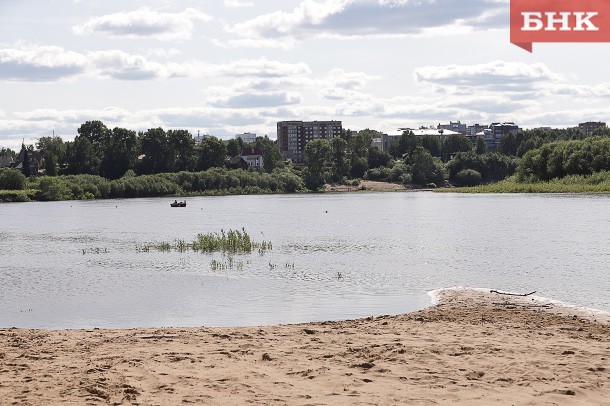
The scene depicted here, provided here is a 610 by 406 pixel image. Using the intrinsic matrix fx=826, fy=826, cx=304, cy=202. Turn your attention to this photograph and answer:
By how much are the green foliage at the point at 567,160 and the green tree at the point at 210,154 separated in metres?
78.2

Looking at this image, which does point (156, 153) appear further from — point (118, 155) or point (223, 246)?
point (223, 246)

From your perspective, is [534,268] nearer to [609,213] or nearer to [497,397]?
[497,397]

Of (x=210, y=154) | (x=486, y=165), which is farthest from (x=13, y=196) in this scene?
(x=486, y=165)

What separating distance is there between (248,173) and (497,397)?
174580 millimetres

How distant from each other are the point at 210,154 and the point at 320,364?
184671mm

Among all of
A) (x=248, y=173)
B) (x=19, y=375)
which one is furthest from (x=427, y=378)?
(x=248, y=173)

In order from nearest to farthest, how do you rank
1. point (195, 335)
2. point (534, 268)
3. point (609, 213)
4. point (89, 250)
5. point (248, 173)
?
point (195, 335) → point (534, 268) → point (89, 250) → point (609, 213) → point (248, 173)

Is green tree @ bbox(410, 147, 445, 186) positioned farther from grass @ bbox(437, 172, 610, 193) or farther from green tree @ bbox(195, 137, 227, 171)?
green tree @ bbox(195, 137, 227, 171)

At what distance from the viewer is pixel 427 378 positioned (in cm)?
1343

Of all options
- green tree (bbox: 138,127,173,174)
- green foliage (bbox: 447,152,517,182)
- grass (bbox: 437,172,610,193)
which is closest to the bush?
green foliage (bbox: 447,152,517,182)

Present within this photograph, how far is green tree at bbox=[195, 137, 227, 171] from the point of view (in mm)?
197125

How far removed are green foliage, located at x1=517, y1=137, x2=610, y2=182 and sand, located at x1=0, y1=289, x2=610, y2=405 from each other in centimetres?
11976

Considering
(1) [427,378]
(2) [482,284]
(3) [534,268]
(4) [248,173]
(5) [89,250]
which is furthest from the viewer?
(4) [248,173]

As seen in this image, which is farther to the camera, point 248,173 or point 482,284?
point 248,173
